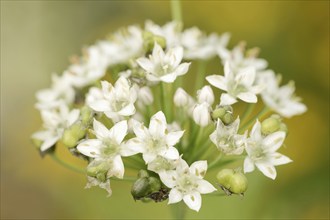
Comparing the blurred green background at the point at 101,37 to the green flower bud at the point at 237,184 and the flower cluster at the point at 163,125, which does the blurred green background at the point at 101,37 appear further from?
the green flower bud at the point at 237,184

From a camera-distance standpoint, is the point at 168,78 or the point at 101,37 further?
the point at 101,37

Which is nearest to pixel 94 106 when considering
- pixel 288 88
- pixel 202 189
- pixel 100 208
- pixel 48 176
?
pixel 202 189

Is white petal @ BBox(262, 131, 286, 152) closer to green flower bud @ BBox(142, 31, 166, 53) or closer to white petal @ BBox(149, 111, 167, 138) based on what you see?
white petal @ BBox(149, 111, 167, 138)

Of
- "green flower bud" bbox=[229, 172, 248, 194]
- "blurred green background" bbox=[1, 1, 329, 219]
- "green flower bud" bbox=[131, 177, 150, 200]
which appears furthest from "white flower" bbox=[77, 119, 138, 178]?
"blurred green background" bbox=[1, 1, 329, 219]

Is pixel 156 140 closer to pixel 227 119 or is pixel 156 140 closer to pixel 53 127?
pixel 227 119

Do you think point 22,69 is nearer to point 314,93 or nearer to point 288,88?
point 314,93

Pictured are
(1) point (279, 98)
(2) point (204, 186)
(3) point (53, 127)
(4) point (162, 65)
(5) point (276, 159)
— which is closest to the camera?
(2) point (204, 186)

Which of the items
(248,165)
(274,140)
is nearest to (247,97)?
(274,140)

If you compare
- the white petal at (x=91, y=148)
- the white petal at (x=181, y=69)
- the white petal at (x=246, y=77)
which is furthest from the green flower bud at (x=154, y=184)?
the white petal at (x=246, y=77)
